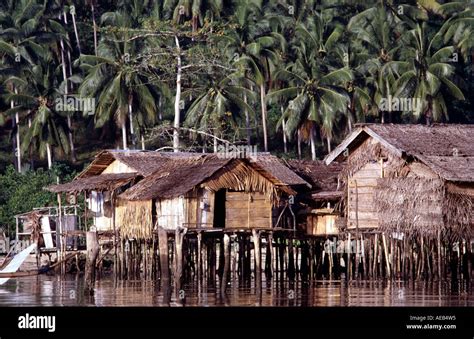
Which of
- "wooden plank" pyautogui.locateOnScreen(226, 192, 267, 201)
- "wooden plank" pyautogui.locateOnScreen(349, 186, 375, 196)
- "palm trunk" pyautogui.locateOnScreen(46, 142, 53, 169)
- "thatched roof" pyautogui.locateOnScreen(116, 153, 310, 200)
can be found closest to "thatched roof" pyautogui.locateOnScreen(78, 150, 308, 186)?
"thatched roof" pyautogui.locateOnScreen(116, 153, 310, 200)

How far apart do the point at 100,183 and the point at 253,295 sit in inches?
502

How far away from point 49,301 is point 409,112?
36071mm

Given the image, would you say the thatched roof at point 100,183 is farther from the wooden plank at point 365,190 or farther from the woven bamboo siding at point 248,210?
the wooden plank at point 365,190

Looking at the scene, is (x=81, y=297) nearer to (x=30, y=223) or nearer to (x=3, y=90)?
(x=30, y=223)

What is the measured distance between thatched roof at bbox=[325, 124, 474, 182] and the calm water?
4153 millimetres

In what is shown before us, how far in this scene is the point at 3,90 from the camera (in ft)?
249

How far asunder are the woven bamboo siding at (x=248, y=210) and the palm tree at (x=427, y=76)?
19919mm

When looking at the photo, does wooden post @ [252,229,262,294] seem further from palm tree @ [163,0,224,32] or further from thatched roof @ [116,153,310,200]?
palm tree @ [163,0,224,32]

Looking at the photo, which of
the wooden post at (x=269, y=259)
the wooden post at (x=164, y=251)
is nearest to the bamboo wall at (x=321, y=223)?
the wooden post at (x=269, y=259)

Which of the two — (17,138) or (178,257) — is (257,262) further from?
(17,138)

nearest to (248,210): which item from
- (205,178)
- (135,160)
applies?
(205,178)

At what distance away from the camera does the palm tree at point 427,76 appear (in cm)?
6900

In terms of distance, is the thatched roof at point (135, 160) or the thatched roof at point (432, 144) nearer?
the thatched roof at point (432, 144)
